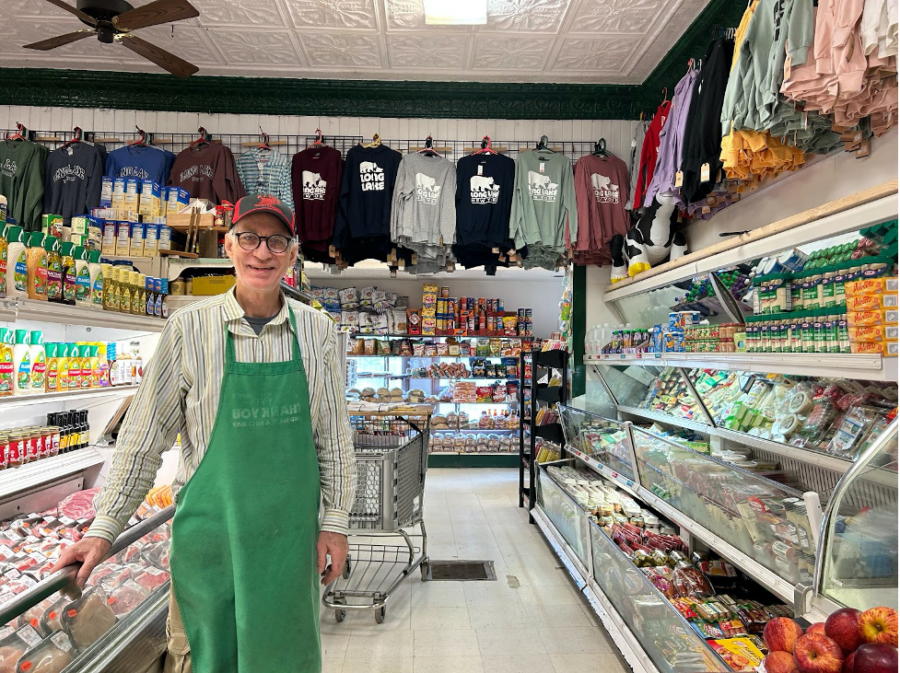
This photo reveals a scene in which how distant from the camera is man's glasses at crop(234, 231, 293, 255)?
5.61 ft

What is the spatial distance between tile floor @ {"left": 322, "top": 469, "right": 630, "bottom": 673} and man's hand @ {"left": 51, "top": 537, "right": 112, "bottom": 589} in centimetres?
185

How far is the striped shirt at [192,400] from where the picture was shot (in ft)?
5.27

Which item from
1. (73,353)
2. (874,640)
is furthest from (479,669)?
(73,353)

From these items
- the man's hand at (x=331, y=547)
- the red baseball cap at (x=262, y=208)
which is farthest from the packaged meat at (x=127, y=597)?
the red baseball cap at (x=262, y=208)

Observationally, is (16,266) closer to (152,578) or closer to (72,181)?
(152,578)

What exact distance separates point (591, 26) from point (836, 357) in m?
3.45

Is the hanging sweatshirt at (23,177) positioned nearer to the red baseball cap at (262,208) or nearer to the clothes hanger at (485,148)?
the clothes hanger at (485,148)

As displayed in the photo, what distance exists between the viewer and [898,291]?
1.02 meters

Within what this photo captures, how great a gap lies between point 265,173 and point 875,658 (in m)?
5.30

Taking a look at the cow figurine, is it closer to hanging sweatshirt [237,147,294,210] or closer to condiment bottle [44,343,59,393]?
hanging sweatshirt [237,147,294,210]

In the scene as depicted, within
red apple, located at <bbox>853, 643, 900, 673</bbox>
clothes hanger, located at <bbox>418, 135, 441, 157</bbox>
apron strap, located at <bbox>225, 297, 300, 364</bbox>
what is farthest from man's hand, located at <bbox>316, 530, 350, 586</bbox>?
clothes hanger, located at <bbox>418, 135, 441, 157</bbox>

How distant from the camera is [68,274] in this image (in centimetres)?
255

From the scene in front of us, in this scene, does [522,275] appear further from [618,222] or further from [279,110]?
[279,110]

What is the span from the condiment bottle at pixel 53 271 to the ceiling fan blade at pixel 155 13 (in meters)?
1.66
